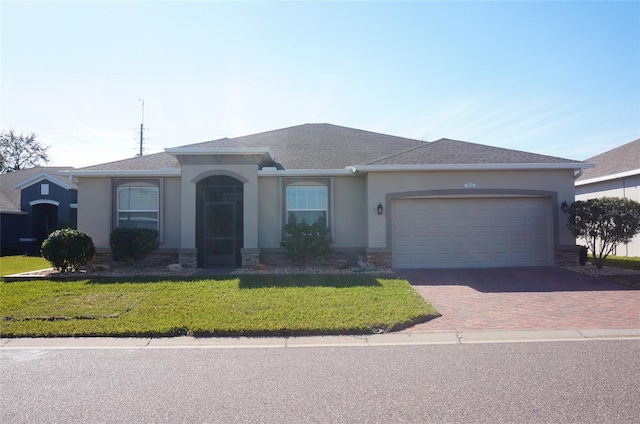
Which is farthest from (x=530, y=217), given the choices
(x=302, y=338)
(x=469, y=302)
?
(x=302, y=338)

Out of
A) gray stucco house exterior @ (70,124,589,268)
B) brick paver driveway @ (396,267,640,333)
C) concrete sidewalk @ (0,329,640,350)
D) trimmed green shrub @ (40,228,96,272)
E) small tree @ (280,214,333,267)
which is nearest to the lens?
concrete sidewalk @ (0,329,640,350)

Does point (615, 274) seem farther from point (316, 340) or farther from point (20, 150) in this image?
point (20, 150)

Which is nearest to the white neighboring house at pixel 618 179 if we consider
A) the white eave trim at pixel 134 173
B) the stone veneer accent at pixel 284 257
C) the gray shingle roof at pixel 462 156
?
the gray shingle roof at pixel 462 156

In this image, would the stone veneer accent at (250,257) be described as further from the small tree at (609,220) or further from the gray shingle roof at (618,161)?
the gray shingle roof at (618,161)

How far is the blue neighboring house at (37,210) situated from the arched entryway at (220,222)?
12.6 metres

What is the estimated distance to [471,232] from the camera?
13953mm

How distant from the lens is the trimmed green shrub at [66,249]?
40.5ft

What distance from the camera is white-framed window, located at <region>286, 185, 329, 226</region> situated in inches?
584

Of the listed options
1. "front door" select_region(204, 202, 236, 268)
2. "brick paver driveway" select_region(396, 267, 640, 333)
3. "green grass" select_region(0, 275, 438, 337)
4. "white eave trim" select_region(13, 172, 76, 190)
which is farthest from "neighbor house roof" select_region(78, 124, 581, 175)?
"white eave trim" select_region(13, 172, 76, 190)

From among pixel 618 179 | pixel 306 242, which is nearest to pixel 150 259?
pixel 306 242

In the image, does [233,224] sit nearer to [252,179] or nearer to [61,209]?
[252,179]

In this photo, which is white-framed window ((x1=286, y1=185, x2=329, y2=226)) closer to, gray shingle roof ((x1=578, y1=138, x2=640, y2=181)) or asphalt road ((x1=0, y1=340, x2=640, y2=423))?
asphalt road ((x1=0, y1=340, x2=640, y2=423))

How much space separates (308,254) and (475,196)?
5672 millimetres

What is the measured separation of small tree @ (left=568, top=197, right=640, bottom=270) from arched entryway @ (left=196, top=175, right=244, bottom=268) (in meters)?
10.6
